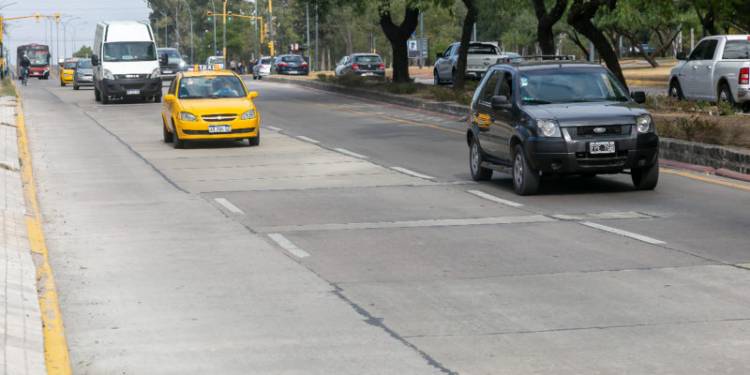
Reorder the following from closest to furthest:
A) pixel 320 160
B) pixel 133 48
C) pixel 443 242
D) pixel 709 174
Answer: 1. pixel 443 242
2. pixel 709 174
3. pixel 320 160
4. pixel 133 48

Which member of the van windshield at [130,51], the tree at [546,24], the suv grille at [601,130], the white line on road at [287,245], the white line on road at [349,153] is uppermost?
the tree at [546,24]

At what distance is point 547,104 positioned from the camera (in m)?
16.8

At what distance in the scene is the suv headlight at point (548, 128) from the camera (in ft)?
52.4

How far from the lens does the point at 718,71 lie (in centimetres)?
3041

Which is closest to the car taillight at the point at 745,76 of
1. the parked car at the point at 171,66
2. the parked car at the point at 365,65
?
the parked car at the point at 365,65

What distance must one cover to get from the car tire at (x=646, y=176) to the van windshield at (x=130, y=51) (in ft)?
109

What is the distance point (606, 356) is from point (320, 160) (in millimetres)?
15126

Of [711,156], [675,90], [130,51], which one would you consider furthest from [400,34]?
[711,156]

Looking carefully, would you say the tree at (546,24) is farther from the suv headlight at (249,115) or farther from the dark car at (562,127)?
the dark car at (562,127)

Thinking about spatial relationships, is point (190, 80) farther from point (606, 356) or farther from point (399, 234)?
point (606, 356)

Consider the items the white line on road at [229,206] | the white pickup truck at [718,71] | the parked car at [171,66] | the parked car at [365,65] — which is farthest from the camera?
the parked car at [171,66]

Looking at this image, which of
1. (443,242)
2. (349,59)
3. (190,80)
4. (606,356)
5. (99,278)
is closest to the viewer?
(606,356)

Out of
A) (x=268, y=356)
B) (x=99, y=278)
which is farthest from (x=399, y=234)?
(x=268, y=356)

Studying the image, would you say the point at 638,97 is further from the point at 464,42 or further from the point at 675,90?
the point at 464,42
